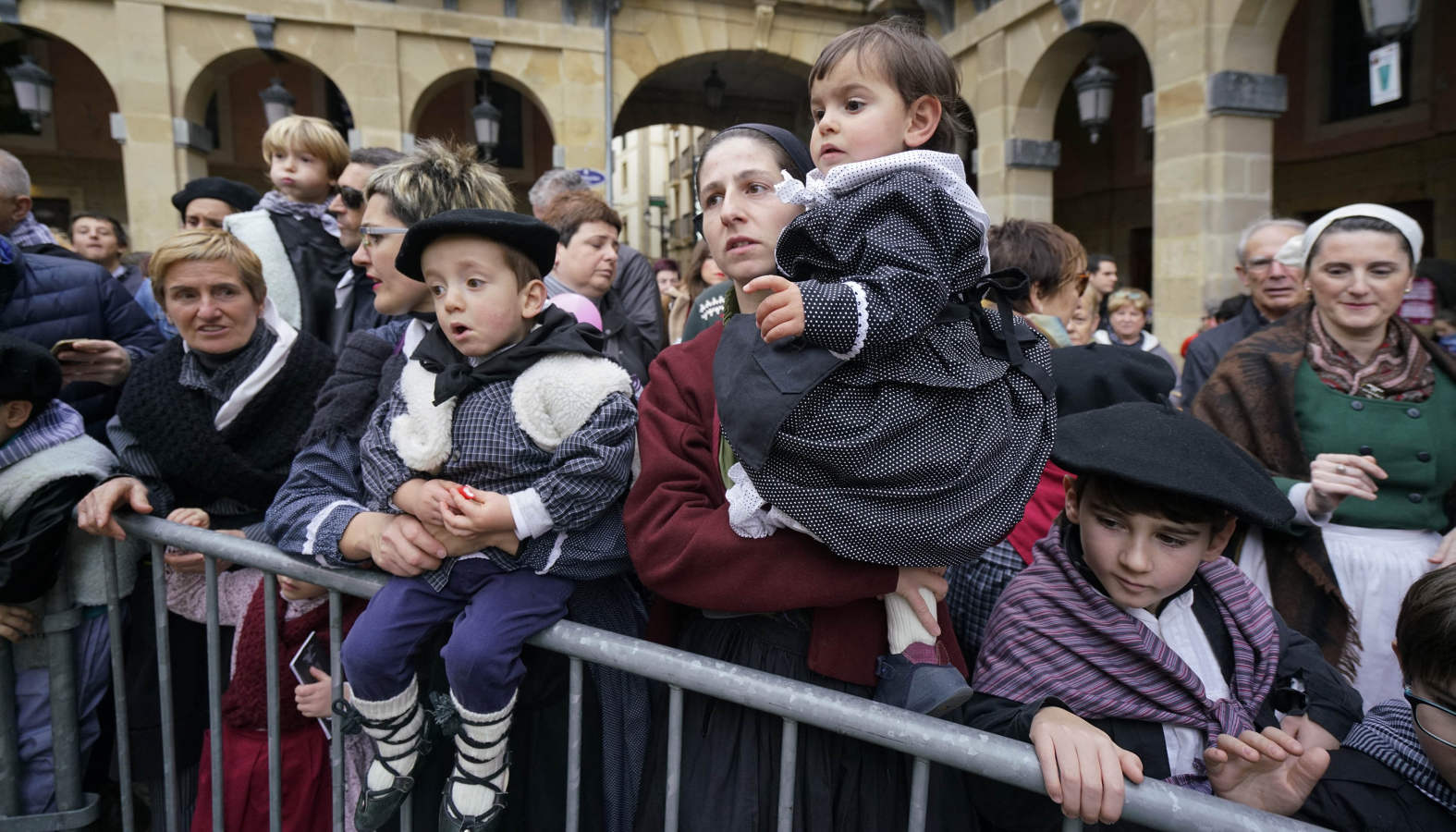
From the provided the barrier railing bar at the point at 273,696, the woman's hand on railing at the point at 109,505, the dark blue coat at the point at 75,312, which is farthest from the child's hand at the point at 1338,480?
the dark blue coat at the point at 75,312

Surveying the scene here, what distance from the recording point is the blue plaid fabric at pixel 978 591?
1881 mm

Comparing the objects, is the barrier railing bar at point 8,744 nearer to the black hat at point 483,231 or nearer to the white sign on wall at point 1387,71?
the black hat at point 483,231

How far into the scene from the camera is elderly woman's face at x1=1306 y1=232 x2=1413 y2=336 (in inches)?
90.8

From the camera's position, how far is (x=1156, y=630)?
1558mm

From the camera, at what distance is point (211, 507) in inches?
92.0

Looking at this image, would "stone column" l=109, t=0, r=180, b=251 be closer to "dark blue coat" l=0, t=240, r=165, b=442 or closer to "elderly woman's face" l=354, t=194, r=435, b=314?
"dark blue coat" l=0, t=240, r=165, b=442

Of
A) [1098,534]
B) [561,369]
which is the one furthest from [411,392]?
[1098,534]

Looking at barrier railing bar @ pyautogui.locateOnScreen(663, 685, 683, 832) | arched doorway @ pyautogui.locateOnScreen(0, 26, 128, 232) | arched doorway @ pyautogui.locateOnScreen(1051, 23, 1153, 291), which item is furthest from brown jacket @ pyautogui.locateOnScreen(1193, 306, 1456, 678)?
arched doorway @ pyautogui.locateOnScreen(0, 26, 128, 232)

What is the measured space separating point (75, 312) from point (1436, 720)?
3.85 metres

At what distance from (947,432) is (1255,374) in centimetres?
165

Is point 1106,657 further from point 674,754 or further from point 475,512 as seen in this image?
point 475,512

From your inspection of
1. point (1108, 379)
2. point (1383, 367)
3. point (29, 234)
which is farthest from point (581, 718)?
point (29, 234)

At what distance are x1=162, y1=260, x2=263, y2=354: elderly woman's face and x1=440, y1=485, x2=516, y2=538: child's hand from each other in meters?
1.21

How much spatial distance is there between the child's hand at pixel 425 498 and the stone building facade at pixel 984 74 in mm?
7570
